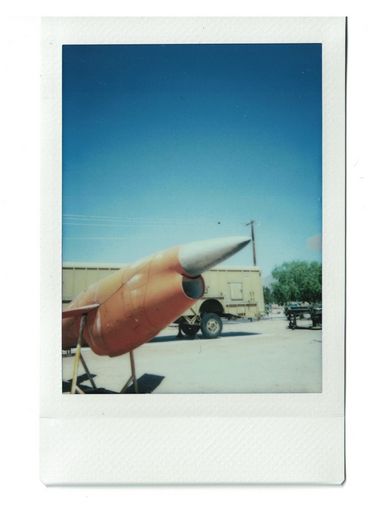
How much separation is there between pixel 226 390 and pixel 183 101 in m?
1.54

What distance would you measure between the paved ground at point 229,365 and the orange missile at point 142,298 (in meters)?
0.10

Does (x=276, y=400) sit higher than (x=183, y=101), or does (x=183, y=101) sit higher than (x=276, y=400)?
(x=183, y=101)

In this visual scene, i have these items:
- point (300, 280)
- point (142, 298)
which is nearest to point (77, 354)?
point (142, 298)

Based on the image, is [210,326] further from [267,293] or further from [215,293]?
[267,293]

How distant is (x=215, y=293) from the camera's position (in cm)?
219

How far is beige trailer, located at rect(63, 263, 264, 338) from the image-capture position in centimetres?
210

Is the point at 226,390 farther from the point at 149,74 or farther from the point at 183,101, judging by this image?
the point at 149,74

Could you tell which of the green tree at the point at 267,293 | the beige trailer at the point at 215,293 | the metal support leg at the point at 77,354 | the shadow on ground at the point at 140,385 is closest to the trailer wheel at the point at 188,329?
the beige trailer at the point at 215,293

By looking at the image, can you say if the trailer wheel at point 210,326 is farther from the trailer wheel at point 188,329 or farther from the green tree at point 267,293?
the green tree at point 267,293

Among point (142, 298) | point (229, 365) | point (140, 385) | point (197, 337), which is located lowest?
point (140, 385)

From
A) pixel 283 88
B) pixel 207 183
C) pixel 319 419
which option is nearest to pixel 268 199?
pixel 207 183

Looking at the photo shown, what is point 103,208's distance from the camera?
6.94ft

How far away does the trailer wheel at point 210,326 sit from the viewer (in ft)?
7.11

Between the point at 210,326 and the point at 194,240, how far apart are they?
18.7 inches
